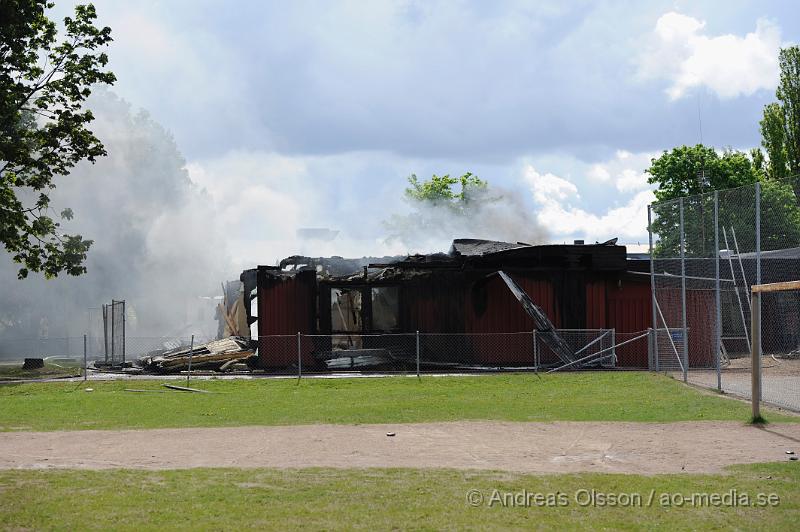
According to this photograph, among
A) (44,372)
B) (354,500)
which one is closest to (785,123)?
(44,372)

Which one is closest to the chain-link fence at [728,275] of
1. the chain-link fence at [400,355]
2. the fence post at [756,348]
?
the fence post at [756,348]

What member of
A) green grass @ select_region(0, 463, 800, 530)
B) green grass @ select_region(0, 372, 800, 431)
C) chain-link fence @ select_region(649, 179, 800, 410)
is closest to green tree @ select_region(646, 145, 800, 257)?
chain-link fence @ select_region(649, 179, 800, 410)

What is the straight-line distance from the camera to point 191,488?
11.3 meters

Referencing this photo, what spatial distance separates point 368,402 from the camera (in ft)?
73.4

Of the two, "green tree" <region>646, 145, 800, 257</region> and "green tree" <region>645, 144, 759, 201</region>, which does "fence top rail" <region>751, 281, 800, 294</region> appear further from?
"green tree" <region>645, 144, 759, 201</region>

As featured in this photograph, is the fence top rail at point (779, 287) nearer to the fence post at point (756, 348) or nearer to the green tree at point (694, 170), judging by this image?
the fence post at point (756, 348)

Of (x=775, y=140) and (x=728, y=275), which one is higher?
(x=775, y=140)

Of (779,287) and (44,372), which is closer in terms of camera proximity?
(779,287)

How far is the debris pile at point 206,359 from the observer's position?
108 ft

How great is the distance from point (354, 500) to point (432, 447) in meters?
4.34

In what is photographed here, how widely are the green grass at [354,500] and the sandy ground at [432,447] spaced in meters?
0.84

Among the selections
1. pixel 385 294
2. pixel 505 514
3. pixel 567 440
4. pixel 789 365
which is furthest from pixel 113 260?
pixel 505 514

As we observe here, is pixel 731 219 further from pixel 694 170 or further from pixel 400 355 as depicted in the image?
pixel 694 170

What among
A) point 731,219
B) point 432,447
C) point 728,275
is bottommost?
point 432,447
